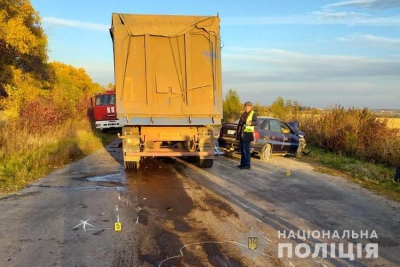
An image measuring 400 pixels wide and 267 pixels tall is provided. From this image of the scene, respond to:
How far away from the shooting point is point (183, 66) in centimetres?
991

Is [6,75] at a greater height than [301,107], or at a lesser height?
greater

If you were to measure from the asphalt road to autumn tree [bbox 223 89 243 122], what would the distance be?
27003mm

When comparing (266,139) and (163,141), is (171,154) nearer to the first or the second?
(163,141)

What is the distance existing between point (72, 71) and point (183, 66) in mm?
68121

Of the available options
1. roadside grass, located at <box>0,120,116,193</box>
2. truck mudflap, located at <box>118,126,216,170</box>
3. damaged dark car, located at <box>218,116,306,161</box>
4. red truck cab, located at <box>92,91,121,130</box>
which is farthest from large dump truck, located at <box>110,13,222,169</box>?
red truck cab, located at <box>92,91,121,130</box>

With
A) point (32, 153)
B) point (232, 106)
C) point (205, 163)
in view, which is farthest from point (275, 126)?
point (232, 106)

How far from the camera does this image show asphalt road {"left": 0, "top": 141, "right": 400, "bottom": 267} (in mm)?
4426

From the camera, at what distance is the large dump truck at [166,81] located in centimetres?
963

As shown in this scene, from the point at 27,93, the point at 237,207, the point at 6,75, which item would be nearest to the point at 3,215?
the point at 237,207

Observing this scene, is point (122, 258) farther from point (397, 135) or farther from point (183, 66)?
point (397, 135)

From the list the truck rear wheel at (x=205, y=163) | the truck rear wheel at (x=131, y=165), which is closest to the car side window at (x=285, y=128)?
the truck rear wheel at (x=205, y=163)

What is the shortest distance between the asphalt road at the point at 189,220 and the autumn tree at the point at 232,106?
2700cm

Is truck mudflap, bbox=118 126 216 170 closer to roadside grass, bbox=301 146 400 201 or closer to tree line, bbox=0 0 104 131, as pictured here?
roadside grass, bbox=301 146 400 201

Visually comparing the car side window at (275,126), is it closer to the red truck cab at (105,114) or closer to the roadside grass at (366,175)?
the roadside grass at (366,175)
